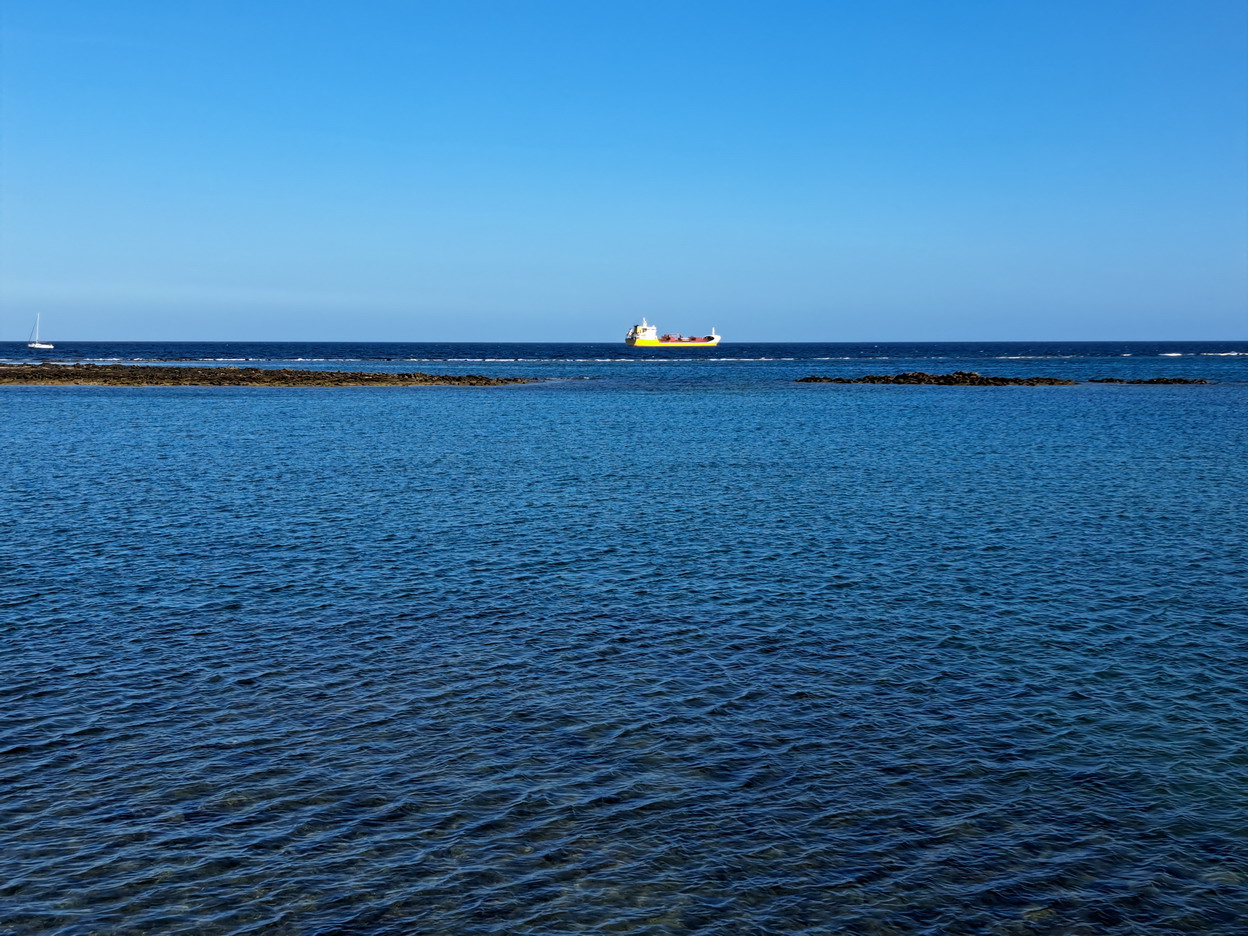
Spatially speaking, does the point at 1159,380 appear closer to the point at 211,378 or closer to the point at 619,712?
the point at 211,378

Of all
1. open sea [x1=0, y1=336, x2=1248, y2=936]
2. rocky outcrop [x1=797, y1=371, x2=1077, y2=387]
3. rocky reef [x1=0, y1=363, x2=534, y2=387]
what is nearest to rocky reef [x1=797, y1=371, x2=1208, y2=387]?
rocky outcrop [x1=797, y1=371, x2=1077, y2=387]

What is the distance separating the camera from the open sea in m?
11.8

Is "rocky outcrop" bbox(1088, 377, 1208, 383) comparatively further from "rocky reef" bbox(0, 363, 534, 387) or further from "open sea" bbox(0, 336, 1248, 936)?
"open sea" bbox(0, 336, 1248, 936)

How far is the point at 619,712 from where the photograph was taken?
17.2m

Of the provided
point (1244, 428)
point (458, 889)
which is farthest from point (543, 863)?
point (1244, 428)

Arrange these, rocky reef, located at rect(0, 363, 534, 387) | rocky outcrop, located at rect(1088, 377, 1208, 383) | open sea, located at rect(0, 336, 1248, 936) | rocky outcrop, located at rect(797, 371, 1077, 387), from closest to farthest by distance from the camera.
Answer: open sea, located at rect(0, 336, 1248, 936)
rocky reef, located at rect(0, 363, 534, 387)
rocky outcrop, located at rect(1088, 377, 1208, 383)
rocky outcrop, located at rect(797, 371, 1077, 387)

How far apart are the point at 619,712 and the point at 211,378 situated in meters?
120

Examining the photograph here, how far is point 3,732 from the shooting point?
52.1 feet

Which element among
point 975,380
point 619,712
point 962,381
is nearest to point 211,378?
point 962,381

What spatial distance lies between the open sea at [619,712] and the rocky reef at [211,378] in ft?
275

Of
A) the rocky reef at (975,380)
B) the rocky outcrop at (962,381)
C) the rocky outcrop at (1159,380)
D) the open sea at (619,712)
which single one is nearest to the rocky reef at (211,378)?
the rocky outcrop at (962,381)

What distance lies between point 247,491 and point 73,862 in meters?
30.1

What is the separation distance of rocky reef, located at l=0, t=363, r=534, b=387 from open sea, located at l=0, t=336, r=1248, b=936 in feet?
275

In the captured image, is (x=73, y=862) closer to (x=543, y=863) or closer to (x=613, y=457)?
(x=543, y=863)
